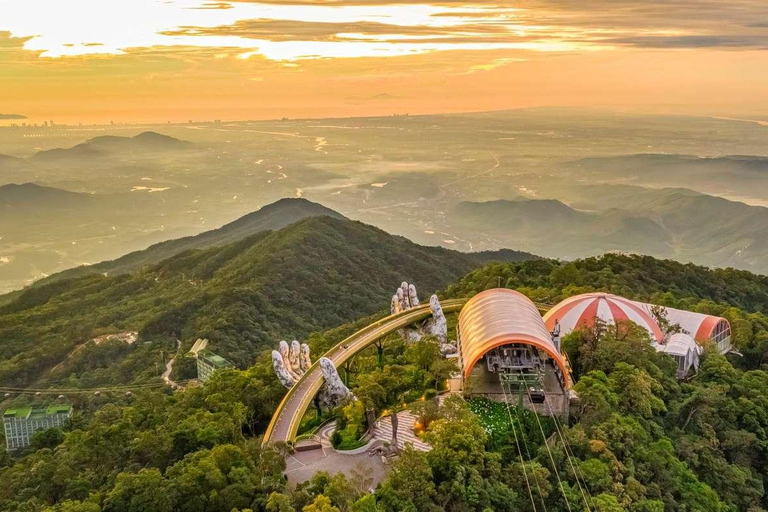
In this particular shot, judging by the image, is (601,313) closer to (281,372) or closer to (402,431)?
(402,431)

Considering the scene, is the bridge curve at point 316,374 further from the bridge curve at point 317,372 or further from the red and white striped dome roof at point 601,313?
the red and white striped dome roof at point 601,313

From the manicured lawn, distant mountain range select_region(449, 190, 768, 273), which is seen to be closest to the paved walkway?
the manicured lawn

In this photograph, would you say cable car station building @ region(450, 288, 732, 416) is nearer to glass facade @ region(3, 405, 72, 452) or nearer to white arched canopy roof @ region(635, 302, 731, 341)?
white arched canopy roof @ region(635, 302, 731, 341)

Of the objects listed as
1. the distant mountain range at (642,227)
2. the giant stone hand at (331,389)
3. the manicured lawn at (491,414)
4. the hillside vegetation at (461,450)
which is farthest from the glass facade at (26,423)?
the distant mountain range at (642,227)

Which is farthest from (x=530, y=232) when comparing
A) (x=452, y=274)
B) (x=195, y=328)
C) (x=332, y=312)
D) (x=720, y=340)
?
(x=720, y=340)

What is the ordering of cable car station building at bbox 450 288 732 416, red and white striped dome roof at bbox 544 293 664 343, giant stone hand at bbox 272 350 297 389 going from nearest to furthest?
cable car station building at bbox 450 288 732 416
giant stone hand at bbox 272 350 297 389
red and white striped dome roof at bbox 544 293 664 343

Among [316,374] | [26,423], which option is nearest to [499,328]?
[316,374]
